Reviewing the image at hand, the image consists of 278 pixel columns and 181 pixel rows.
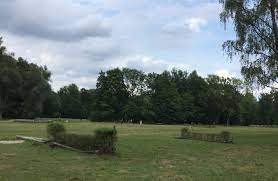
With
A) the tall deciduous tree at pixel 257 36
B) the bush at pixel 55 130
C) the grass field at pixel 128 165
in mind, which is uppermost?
the tall deciduous tree at pixel 257 36

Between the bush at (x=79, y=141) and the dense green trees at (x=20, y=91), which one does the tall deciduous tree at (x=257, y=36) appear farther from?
the dense green trees at (x=20, y=91)

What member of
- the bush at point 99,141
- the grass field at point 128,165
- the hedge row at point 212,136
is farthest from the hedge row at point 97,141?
the hedge row at point 212,136

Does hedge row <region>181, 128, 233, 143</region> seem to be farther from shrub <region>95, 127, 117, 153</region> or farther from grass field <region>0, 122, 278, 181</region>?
shrub <region>95, 127, 117, 153</region>

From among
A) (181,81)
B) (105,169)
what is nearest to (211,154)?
(105,169)

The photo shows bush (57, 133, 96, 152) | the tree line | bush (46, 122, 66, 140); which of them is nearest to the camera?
bush (57, 133, 96, 152)

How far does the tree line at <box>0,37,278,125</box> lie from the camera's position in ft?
369

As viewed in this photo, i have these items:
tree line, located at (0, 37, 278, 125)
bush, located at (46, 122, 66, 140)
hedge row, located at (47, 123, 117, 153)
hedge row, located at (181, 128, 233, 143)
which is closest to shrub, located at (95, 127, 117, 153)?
→ hedge row, located at (47, 123, 117, 153)

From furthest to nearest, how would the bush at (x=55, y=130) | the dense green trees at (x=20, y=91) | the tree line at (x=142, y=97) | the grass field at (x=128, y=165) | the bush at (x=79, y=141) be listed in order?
the tree line at (x=142, y=97) < the dense green trees at (x=20, y=91) < the bush at (x=55, y=130) < the bush at (x=79, y=141) < the grass field at (x=128, y=165)

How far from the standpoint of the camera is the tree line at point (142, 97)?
369 ft

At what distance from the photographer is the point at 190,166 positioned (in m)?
20.0

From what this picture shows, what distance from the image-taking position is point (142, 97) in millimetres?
126812

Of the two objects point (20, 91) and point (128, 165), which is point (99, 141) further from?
point (20, 91)

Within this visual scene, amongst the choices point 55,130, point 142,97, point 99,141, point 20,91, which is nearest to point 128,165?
point 99,141

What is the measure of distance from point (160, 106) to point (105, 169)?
346ft
